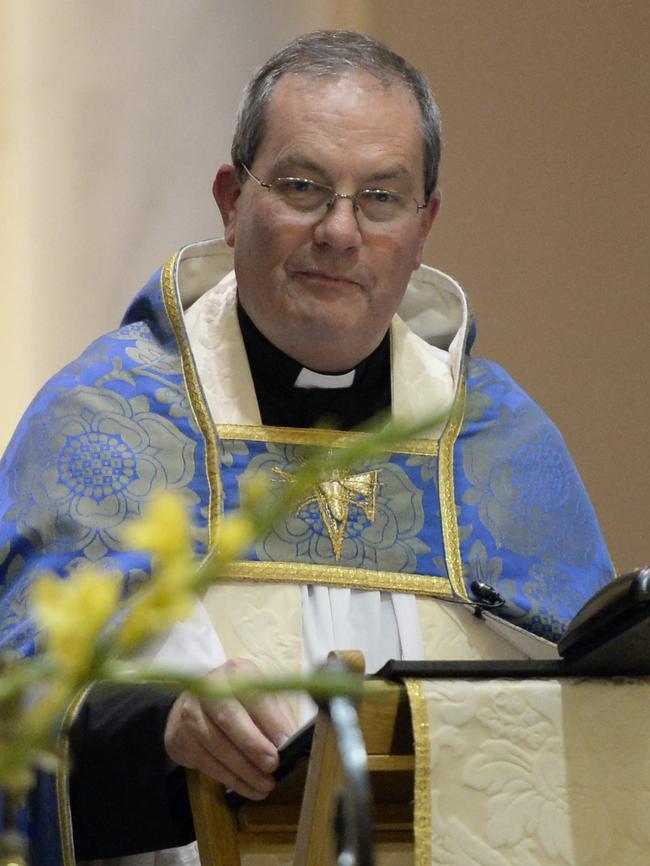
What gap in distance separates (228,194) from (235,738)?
4.97 feet

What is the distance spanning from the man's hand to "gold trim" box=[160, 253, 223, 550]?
682 mm

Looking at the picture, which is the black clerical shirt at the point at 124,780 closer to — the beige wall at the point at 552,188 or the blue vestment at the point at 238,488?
the blue vestment at the point at 238,488

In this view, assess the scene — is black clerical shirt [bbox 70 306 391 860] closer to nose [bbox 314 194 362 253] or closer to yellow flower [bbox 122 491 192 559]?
nose [bbox 314 194 362 253]

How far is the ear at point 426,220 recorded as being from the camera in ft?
10.3

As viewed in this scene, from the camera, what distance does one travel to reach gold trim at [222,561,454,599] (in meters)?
2.79

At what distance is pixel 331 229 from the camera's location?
292cm

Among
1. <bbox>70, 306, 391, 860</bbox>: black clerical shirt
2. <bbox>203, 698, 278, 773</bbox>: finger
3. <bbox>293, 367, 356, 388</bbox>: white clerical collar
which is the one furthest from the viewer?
<bbox>293, 367, 356, 388</bbox>: white clerical collar

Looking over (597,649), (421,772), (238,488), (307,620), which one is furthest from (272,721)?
Answer: (238,488)

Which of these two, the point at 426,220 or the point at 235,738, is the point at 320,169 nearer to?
the point at 426,220

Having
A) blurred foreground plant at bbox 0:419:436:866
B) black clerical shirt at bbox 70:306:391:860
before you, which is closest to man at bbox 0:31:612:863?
black clerical shirt at bbox 70:306:391:860

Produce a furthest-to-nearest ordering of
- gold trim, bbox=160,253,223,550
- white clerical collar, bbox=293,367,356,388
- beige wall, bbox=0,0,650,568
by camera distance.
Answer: beige wall, bbox=0,0,650,568
white clerical collar, bbox=293,367,356,388
gold trim, bbox=160,253,223,550

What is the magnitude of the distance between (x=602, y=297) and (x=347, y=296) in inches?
75.3

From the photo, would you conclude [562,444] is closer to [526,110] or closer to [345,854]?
[526,110]

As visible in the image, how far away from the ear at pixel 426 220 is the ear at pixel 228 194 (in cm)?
38
